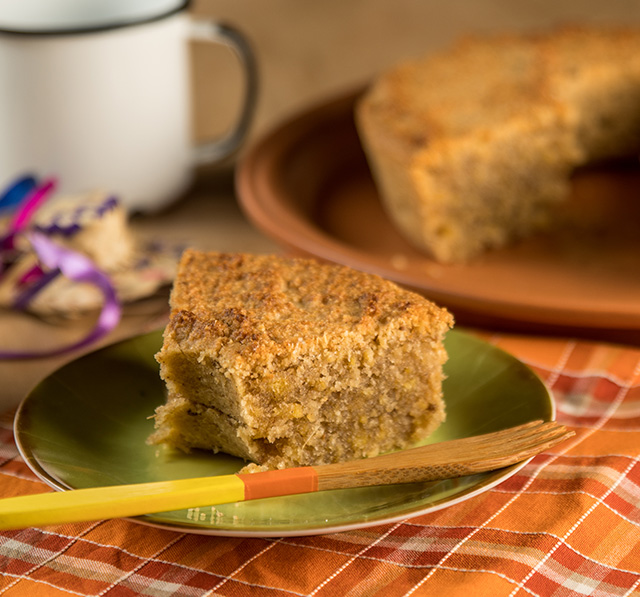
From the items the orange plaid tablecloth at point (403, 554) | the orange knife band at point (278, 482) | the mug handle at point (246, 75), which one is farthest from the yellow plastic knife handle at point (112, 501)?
the mug handle at point (246, 75)

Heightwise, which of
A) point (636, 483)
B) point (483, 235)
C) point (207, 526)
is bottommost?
point (483, 235)

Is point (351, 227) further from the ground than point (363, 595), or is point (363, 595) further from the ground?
point (363, 595)

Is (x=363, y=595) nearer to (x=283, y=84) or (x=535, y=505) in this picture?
(x=535, y=505)

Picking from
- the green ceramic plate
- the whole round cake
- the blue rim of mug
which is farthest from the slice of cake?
the blue rim of mug

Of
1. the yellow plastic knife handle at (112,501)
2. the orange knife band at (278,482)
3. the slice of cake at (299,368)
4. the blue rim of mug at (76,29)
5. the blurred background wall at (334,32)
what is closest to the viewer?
the yellow plastic knife handle at (112,501)

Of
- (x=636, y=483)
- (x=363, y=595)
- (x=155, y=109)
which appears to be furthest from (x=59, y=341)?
(x=636, y=483)

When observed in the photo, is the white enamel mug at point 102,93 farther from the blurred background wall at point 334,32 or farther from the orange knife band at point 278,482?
the orange knife band at point 278,482

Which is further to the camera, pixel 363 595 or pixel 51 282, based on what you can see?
pixel 51 282
